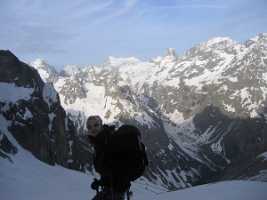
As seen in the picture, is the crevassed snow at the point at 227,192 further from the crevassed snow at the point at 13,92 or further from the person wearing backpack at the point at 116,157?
the crevassed snow at the point at 13,92

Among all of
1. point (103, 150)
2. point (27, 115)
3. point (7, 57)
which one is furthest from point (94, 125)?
point (7, 57)

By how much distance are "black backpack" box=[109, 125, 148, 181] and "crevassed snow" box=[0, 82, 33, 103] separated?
109380 mm

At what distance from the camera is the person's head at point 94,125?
33.9ft

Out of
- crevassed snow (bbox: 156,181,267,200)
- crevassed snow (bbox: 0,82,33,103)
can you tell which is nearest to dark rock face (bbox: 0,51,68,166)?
crevassed snow (bbox: 0,82,33,103)

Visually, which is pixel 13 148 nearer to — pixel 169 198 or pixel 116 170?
pixel 169 198

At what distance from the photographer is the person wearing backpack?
10.1 metres

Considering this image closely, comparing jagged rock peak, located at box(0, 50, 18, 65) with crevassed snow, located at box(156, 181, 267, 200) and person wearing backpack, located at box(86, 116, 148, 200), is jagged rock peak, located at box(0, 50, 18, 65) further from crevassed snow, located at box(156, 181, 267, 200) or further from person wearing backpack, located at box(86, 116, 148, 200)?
person wearing backpack, located at box(86, 116, 148, 200)

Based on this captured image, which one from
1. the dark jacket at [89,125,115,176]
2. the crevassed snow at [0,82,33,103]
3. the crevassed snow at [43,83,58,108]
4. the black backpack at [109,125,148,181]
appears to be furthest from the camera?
the crevassed snow at [43,83,58,108]

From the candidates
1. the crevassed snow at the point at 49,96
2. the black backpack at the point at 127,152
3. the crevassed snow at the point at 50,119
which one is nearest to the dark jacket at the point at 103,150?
the black backpack at the point at 127,152

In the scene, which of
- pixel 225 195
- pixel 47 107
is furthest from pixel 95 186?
pixel 47 107

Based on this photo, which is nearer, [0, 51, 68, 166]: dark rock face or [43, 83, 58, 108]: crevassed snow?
[0, 51, 68, 166]: dark rock face

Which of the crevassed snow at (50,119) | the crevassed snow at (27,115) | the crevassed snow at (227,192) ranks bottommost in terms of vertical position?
the crevassed snow at (50,119)

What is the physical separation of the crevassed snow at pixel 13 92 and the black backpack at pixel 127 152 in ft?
359

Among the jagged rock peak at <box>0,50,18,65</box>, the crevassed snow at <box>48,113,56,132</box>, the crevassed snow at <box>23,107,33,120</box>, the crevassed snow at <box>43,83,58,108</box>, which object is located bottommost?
the crevassed snow at <box>48,113,56,132</box>
